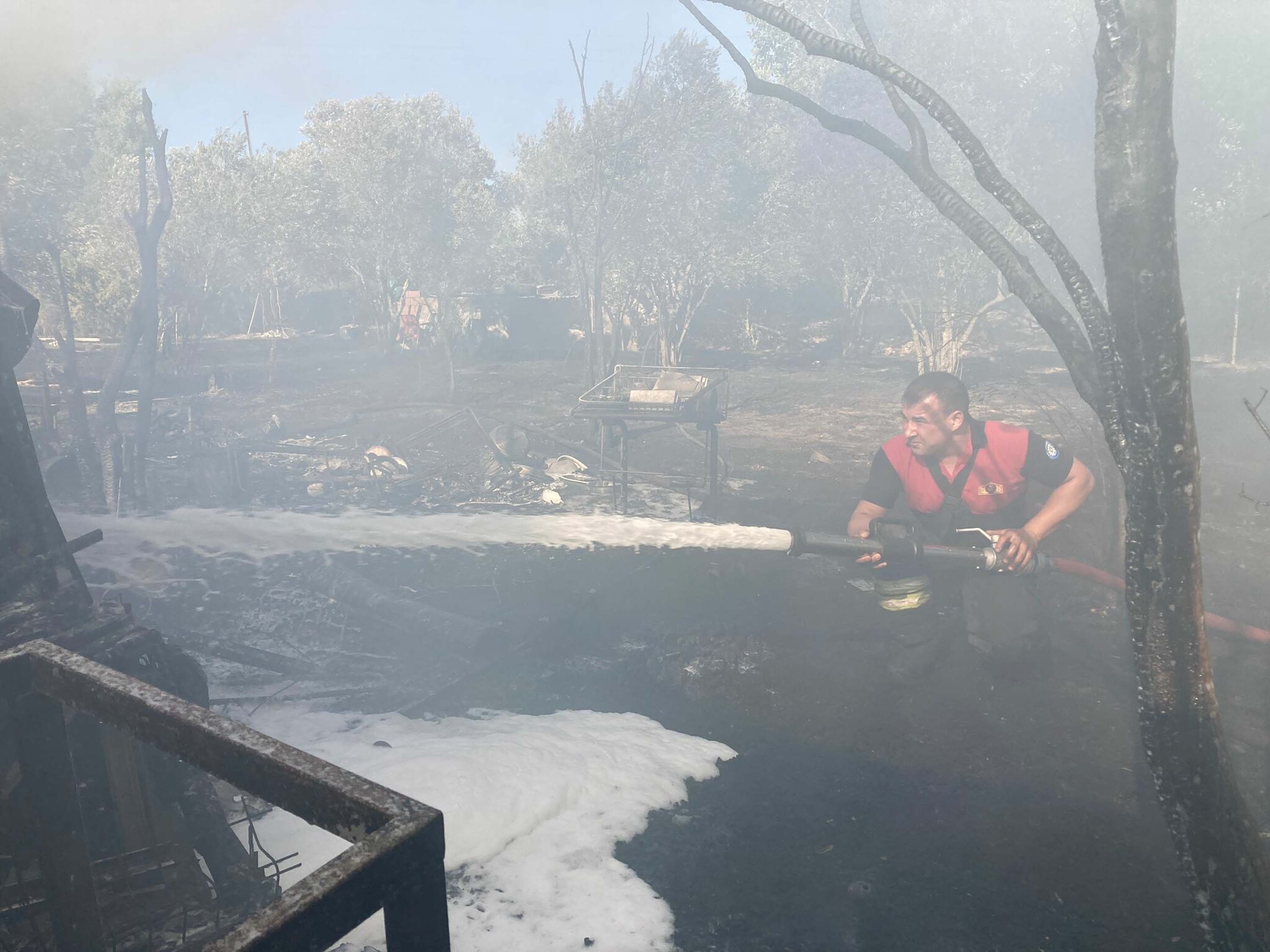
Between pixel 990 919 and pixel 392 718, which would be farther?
pixel 392 718

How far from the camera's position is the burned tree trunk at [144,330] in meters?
11.8

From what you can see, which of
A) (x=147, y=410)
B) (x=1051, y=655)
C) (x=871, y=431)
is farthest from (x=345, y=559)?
(x=871, y=431)

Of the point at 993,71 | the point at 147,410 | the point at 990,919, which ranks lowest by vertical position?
the point at 990,919

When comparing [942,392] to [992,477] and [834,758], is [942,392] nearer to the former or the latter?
[992,477]

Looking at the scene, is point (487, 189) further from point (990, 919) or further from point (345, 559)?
point (990, 919)

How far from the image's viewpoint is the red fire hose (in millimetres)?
4988

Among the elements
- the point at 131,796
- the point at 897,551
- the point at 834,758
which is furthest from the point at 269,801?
the point at 834,758

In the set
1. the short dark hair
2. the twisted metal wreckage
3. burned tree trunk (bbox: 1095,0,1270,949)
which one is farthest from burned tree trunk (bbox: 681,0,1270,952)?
the short dark hair

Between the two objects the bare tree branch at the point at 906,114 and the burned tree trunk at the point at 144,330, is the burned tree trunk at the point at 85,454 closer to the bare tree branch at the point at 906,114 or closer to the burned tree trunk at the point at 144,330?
the burned tree trunk at the point at 144,330

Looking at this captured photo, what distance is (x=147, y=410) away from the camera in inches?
484

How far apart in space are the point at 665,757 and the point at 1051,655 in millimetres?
3095

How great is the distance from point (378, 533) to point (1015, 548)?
7.82m

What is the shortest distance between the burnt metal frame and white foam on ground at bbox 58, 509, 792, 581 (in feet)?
24.7

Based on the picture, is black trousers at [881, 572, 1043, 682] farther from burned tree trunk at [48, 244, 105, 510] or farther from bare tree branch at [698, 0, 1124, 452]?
burned tree trunk at [48, 244, 105, 510]
